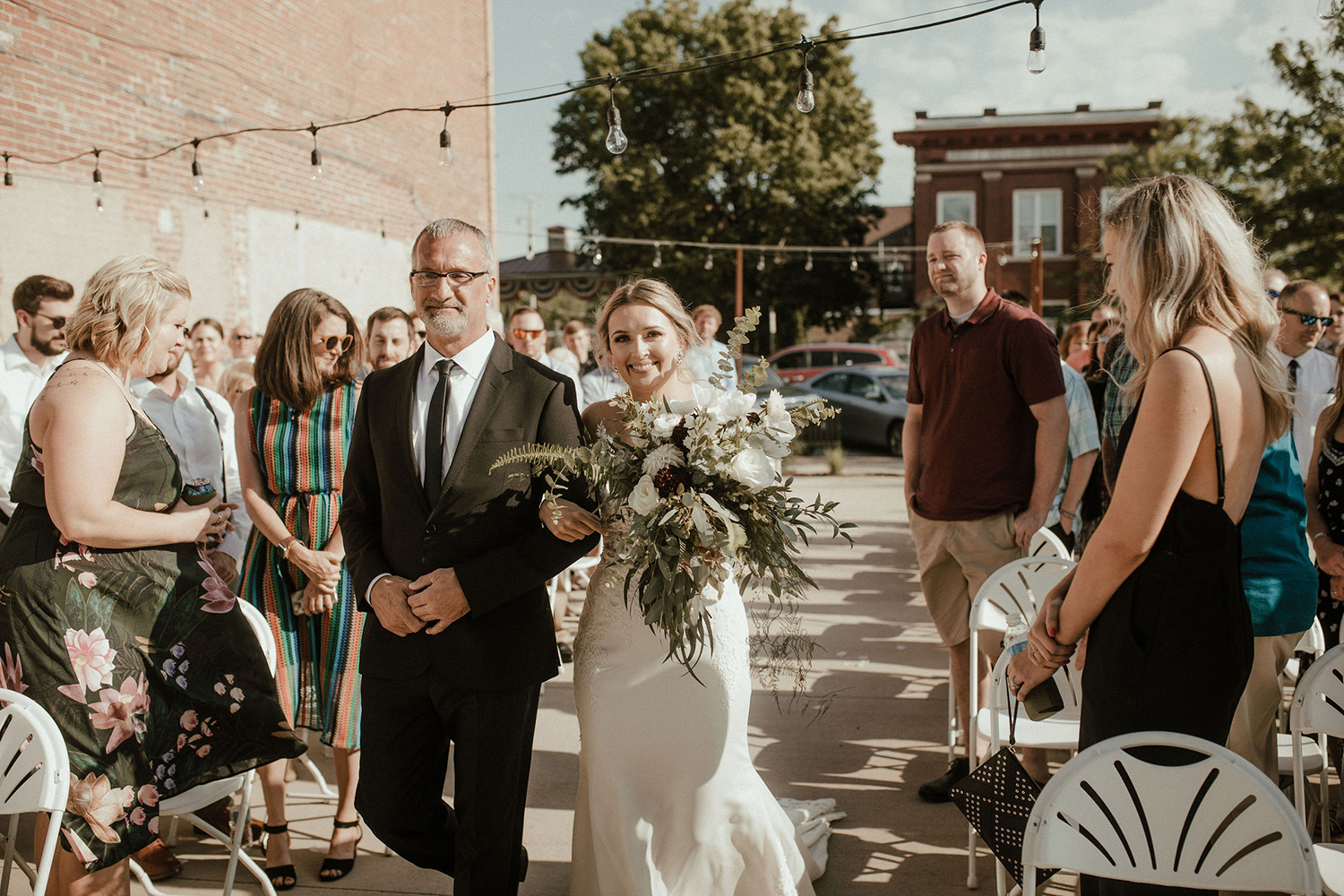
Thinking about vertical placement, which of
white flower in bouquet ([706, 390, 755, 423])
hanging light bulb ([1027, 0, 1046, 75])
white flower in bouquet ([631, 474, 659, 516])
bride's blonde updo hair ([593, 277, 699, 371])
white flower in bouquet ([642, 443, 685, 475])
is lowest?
white flower in bouquet ([631, 474, 659, 516])

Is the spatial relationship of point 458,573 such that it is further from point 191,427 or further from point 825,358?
point 825,358

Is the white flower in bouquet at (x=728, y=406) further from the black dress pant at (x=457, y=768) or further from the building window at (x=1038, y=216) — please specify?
the building window at (x=1038, y=216)

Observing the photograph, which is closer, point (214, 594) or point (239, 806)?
point (214, 594)

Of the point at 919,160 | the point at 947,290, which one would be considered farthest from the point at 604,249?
the point at 947,290

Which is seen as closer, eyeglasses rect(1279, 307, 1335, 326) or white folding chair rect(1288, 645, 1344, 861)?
white folding chair rect(1288, 645, 1344, 861)

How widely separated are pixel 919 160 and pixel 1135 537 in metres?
30.4

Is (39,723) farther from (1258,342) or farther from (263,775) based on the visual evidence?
(1258,342)

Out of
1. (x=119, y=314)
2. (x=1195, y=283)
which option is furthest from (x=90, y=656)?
(x=1195, y=283)

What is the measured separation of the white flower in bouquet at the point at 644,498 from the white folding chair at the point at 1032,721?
1.27 meters

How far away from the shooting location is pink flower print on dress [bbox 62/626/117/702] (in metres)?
2.59

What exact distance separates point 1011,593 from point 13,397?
465 cm

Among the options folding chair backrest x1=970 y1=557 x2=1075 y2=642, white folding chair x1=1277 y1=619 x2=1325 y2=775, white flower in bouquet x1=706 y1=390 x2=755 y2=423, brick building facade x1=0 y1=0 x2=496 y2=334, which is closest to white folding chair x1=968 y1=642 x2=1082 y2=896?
folding chair backrest x1=970 y1=557 x2=1075 y2=642

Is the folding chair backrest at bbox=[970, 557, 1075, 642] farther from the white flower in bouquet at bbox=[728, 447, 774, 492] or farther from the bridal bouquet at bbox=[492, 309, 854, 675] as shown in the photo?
the white flower in bouquet at bbox=[728, 447, 774, 492]

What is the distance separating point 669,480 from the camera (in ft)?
8.13
